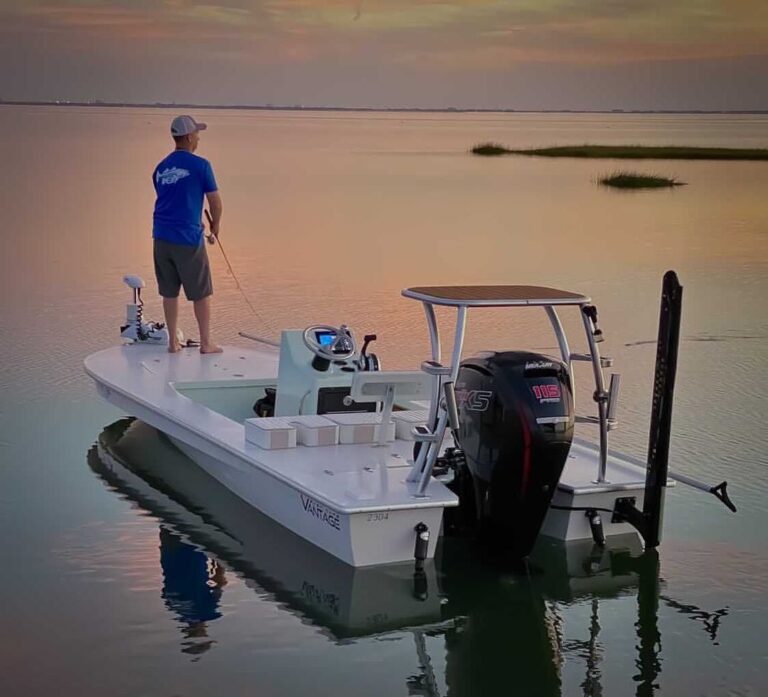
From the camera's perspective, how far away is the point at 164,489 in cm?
824

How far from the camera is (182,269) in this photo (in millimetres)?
9719

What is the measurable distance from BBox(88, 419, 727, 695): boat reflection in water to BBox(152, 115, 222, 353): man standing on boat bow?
2272mm

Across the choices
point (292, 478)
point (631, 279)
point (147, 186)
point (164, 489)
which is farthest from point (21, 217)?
point (292, 478)

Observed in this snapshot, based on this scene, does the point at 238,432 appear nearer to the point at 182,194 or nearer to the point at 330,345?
the point at 330,345

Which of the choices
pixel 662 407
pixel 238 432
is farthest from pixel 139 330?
pixel 662 407

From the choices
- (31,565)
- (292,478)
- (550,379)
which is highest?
(550,379)

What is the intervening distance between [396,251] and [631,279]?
3.66 m

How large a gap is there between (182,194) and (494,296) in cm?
348

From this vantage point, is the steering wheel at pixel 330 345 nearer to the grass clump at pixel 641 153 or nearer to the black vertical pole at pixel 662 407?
the black vertical pole at pixel 662 407

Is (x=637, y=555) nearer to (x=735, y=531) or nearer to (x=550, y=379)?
(x=735, y=531)

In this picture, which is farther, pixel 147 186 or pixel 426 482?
pixel 147 186

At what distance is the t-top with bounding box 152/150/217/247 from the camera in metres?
9.55

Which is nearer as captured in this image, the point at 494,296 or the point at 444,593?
the point at 444,593

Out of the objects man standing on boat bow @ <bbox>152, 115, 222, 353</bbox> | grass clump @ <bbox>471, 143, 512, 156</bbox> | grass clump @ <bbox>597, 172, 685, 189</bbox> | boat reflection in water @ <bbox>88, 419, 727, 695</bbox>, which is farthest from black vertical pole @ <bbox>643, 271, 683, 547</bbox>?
grass clump @ <bbox>471, 143, 512, 156</bbox>
